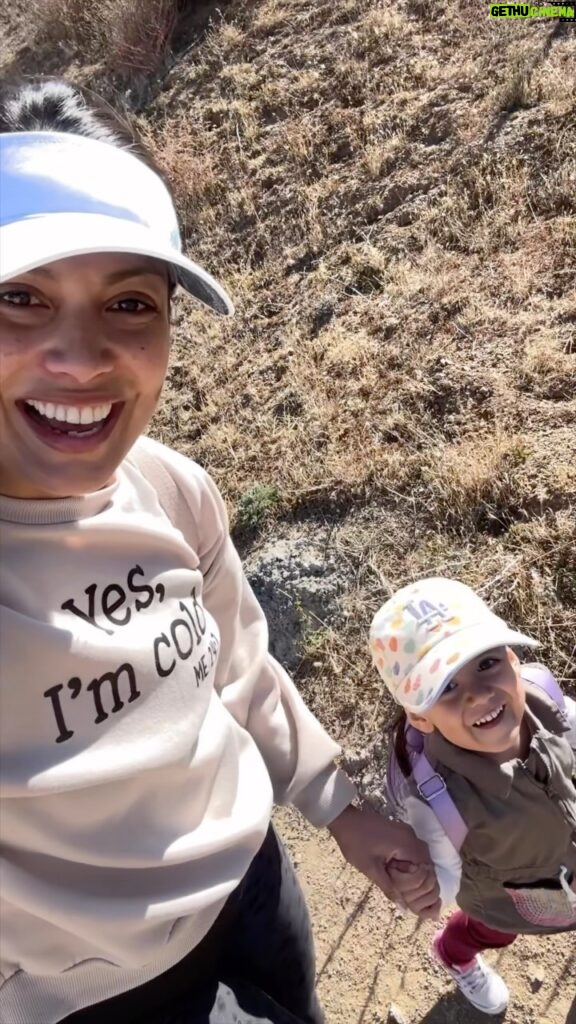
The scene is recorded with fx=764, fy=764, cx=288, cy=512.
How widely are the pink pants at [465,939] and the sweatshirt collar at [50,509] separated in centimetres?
144

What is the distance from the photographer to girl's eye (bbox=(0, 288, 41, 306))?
879 mm

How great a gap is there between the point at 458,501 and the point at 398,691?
1318mm

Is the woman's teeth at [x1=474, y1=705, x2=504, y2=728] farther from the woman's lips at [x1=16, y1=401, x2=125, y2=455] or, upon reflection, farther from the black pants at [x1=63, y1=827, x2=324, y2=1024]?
the woman's lips at [x1=16, y1=401, x2=125, y2=455]

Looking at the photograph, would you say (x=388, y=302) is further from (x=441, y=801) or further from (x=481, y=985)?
(x=481, y=985)

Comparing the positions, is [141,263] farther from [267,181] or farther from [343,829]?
[267,181]

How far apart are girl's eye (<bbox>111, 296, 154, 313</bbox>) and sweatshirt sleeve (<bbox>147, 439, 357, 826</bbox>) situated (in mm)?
290

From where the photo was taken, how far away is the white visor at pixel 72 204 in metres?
0.85

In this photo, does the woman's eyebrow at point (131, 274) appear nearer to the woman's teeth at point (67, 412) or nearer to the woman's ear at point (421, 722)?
the woman's teeth at point (67, 412)

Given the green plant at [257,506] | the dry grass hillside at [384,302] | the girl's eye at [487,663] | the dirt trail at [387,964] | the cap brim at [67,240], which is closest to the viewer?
the cap brim at [67,240]

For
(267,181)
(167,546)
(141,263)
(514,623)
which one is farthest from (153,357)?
(267,181)

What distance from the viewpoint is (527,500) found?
263 centimetres

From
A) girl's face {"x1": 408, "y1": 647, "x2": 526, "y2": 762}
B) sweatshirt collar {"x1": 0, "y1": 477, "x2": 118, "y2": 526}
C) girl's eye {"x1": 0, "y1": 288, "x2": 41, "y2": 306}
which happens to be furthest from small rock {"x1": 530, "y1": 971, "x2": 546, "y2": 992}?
girl's eye {"x1": 0, "y1": 288, "x2": 41, "y2": 306}

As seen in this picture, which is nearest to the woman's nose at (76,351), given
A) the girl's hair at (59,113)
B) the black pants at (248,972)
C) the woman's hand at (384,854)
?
the girl's hair at (59,113)

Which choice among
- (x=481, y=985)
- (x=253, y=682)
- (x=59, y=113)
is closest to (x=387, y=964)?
(x=481, y=985)
